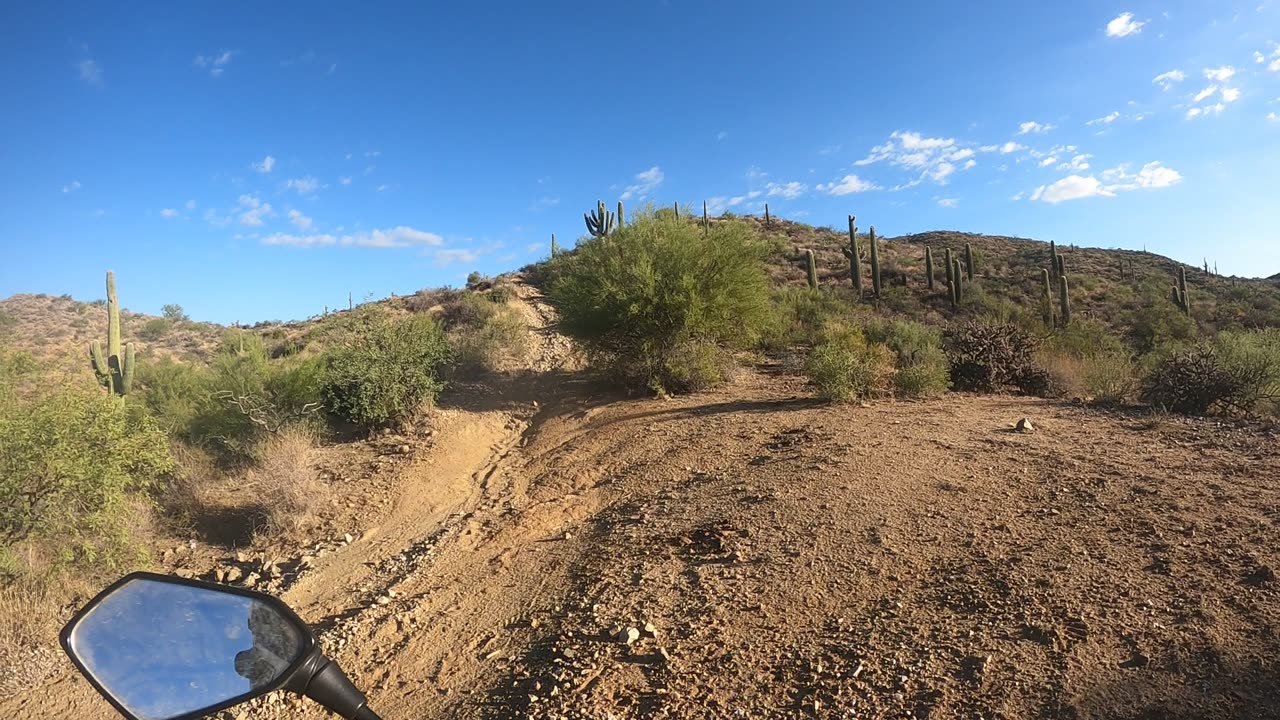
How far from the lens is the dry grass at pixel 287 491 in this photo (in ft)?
26.5

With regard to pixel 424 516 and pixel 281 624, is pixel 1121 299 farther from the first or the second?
pixel 281 624

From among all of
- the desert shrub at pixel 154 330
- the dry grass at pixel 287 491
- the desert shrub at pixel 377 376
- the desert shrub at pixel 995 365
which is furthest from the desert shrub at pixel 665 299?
the desert shrub at pixel 154 330

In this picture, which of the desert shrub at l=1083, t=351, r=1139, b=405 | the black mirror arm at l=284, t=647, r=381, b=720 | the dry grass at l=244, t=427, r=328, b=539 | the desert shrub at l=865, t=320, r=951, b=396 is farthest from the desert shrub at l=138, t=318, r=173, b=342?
the black mirror arm at l=284, t=647, r=381, b=720

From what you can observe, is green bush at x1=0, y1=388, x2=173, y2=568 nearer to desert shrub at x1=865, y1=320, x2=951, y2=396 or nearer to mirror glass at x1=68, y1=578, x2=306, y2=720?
mirror glass at x1=68, y1=578, x2=306, y2=720

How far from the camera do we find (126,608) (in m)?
2.62

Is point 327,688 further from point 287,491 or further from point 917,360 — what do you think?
point 917,360

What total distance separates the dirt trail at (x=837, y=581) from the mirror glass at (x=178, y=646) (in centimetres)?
187

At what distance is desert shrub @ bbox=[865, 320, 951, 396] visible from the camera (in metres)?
11.3

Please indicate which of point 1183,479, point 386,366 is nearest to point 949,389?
point 1183,479

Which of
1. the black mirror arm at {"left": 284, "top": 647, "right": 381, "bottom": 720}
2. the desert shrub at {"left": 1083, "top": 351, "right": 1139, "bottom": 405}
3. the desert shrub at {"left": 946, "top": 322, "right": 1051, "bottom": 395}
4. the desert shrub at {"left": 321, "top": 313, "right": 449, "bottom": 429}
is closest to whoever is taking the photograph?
the black mirror arm at {"left": 284, "top": 647, "right": 381, "bottom": 720}

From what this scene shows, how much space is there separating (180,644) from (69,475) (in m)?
5.40

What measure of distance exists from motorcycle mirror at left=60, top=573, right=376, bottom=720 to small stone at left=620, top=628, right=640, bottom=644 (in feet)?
8.24

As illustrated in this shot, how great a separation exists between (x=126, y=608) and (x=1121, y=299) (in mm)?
40783

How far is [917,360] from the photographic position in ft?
41.1
